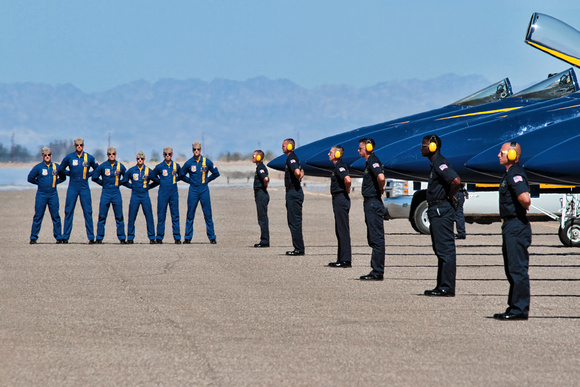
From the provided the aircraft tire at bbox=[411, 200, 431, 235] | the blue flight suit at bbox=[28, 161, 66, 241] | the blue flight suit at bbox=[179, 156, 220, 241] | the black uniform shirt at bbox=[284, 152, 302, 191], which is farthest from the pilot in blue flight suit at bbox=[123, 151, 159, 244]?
the aircraft tire at bbox=[411, 200, 431, 235]

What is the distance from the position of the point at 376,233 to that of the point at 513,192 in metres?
3.44

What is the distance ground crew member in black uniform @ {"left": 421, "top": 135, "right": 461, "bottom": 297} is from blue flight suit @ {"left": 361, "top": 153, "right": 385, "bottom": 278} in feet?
5.01

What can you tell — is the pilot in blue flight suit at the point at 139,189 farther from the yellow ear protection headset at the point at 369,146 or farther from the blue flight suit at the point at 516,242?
the blue flight suit at the point at 516,242

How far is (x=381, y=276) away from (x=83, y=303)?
163 inches

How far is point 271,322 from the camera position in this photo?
878 cm

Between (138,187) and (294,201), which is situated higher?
(138,187)

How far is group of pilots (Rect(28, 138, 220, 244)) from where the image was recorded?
17.9 m

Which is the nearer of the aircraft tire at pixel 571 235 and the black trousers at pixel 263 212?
the black trousers at pixel 263 212

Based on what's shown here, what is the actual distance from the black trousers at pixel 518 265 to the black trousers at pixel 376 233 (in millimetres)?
3223

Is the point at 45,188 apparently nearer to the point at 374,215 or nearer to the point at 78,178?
the point at 78,178

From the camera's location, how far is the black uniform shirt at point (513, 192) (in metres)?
9.04

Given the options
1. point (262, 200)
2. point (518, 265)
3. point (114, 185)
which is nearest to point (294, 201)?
point (262, 200)

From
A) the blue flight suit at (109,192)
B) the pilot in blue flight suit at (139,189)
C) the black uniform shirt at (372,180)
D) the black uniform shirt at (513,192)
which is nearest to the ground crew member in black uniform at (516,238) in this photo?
the black uniform shirt at (513,192)

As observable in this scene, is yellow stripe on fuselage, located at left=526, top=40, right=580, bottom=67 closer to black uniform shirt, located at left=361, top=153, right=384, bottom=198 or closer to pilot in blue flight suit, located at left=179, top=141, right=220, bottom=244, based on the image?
black uniform shirt, located at left=361, top=153, right=384, bottom=198
